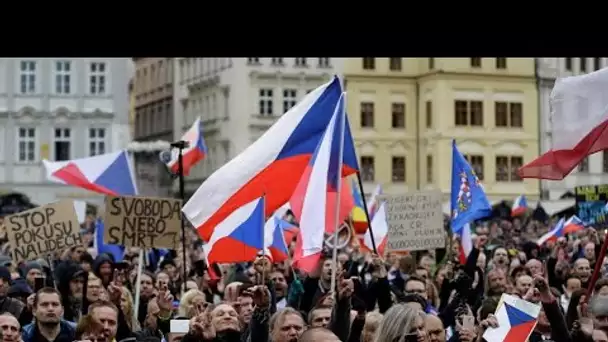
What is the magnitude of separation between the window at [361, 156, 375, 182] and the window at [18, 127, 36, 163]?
1531 centimetres

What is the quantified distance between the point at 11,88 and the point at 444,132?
63.5ft

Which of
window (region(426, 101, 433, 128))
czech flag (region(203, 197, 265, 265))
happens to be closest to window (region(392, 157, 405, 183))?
window (region(426, 101, 433, 128))

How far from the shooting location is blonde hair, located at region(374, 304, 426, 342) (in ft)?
27.3

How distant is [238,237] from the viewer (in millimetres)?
14180

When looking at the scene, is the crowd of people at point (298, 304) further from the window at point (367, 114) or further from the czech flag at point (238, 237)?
the window at point (367, 114)

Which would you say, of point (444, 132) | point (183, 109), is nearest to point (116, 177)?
point (444, 132)

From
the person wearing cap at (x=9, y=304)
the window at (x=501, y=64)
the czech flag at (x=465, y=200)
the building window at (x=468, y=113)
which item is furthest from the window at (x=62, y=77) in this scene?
the person wearing cap at (x=9, y=304)

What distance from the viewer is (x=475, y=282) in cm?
1698

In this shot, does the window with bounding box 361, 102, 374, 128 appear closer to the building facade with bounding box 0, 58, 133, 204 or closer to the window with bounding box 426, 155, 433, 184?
the window with bounding box 426, 155, 433, 184

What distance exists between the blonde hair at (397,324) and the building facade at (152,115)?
68030 millimetres

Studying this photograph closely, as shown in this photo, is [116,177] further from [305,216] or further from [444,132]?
[444,132]
